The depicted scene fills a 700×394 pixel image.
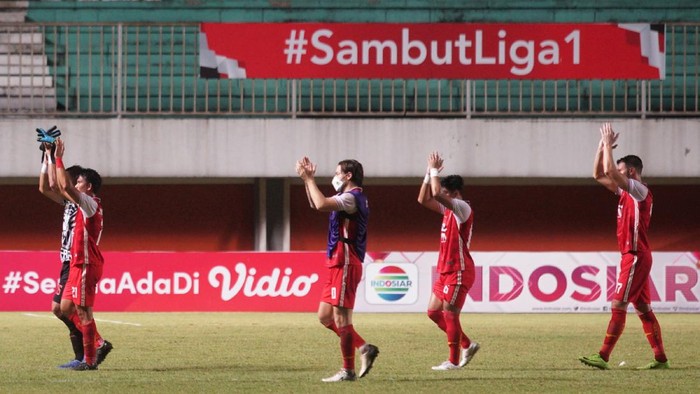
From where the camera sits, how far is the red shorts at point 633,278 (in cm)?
1125

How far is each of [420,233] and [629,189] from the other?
13.8m

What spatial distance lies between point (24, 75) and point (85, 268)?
43.5ft

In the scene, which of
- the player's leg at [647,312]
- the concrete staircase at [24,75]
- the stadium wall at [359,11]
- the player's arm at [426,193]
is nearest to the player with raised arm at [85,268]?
the player's arm at [426,193]

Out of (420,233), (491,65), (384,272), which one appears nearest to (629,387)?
(384,272)

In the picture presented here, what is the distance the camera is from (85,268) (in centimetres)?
1112

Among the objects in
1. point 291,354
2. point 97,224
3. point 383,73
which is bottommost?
point 291,354

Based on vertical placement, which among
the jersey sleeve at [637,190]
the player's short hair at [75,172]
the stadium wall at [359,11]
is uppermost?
the stadium wall at [359,11]

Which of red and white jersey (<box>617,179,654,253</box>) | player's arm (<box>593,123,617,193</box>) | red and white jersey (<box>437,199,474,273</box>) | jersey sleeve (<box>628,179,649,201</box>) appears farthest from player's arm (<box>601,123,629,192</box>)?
red and white jersey (<box>437,199,474,273</box>)

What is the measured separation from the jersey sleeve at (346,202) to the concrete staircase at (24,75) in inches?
517

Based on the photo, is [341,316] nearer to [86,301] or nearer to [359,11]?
[86,301]

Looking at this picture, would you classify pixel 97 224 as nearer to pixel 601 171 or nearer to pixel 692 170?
pixel 601 171

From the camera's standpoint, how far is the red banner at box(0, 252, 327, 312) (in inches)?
826

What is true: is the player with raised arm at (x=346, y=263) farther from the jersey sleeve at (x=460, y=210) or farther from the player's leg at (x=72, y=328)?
the player's leg at (x=72, y=328)

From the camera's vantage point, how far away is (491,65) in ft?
73.4
